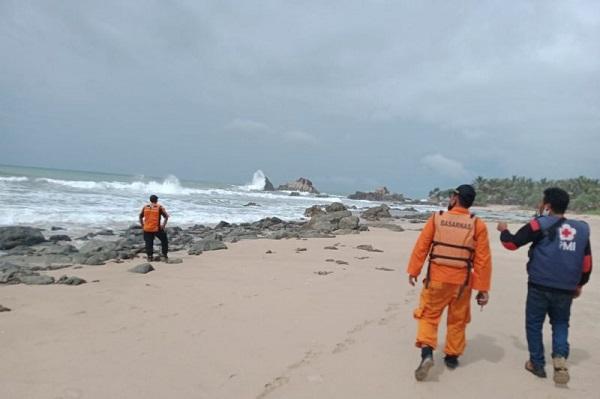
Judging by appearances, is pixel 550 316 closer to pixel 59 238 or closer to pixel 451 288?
pixel 451 288

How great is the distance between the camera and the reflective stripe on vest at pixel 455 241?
425 centimetres

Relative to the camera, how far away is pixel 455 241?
14.0 feet

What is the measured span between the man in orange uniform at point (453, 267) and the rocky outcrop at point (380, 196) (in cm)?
7975

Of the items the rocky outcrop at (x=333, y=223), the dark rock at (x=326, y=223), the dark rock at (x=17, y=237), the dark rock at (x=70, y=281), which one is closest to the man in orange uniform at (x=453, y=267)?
the dark rock at (x=70, y=281)

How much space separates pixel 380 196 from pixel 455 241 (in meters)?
82.0

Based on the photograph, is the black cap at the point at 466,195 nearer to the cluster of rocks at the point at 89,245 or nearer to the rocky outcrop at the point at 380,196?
the cluster of rocks at the point at 89,245

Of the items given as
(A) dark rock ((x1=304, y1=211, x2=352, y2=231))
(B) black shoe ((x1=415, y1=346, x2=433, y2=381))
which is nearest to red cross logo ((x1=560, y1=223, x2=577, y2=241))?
(B) black shoe ((x1=415, y1=346, x2=433, y2=381))

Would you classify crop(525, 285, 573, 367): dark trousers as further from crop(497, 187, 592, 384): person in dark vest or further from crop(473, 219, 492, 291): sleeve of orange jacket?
crop(473, 219, 492, 291): sleeve of orange jacket

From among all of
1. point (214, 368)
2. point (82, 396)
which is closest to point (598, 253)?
point (214, 368)

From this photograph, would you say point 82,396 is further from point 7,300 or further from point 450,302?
point 7,300

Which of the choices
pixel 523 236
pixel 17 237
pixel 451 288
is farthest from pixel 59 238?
pixel 523 236

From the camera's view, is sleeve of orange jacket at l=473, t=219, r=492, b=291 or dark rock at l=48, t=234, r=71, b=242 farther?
dark rock at l=48, t=234, r=71, b=242

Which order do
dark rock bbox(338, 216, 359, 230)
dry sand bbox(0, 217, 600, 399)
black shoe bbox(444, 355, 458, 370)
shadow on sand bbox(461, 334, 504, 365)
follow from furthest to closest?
dark rock bbox(338, 216, 359, 230) → shadow on sand bbox(461, 334, 504, 365) → black shoe bbox(444, 355, 458, 370) → dry sand bbox(0, 217, 600, 399)

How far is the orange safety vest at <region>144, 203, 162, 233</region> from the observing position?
11359 mm
